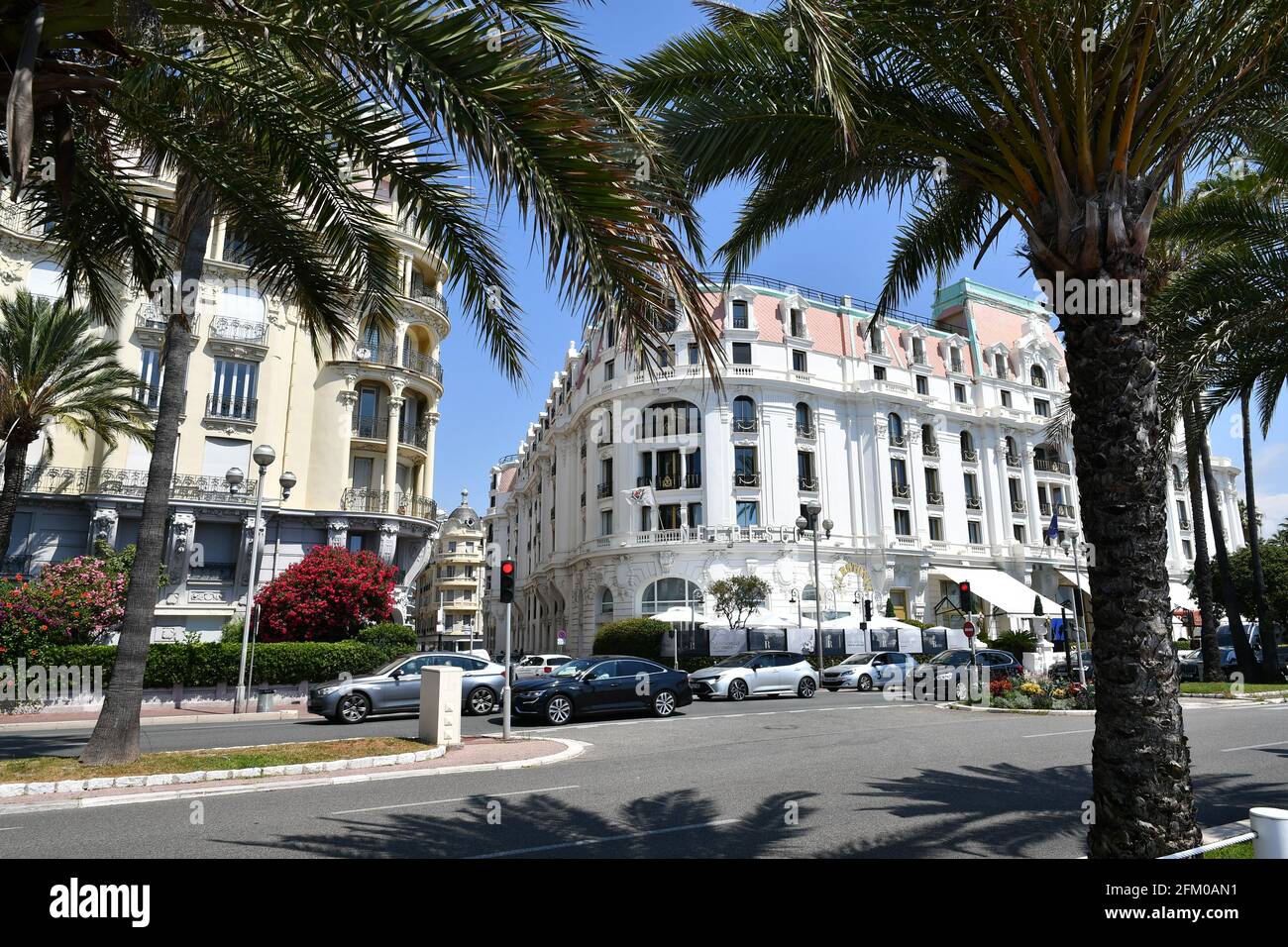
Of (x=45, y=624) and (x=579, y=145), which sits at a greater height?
(x=579, y=145)

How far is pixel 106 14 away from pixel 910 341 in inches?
1939

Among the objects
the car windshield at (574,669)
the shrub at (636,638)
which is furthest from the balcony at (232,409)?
the car windshield at (574,669)

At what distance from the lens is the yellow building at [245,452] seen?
27266mm

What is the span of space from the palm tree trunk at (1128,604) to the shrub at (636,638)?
3118 cm

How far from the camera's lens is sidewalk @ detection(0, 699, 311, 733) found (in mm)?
17656

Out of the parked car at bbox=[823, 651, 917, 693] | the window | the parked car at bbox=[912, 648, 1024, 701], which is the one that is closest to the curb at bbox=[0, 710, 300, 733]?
the parked car at bbox=[823, 651, 917, 693]

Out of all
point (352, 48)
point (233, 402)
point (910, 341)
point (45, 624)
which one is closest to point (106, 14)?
point (352, 48)

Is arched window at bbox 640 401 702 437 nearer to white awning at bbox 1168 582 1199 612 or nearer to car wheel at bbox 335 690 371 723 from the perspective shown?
car wheel at bbox 335 690 371 723

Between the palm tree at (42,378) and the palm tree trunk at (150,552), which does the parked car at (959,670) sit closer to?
the palm tree trunk at (150,552)

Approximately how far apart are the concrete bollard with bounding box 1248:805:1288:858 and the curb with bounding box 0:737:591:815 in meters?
8.59
